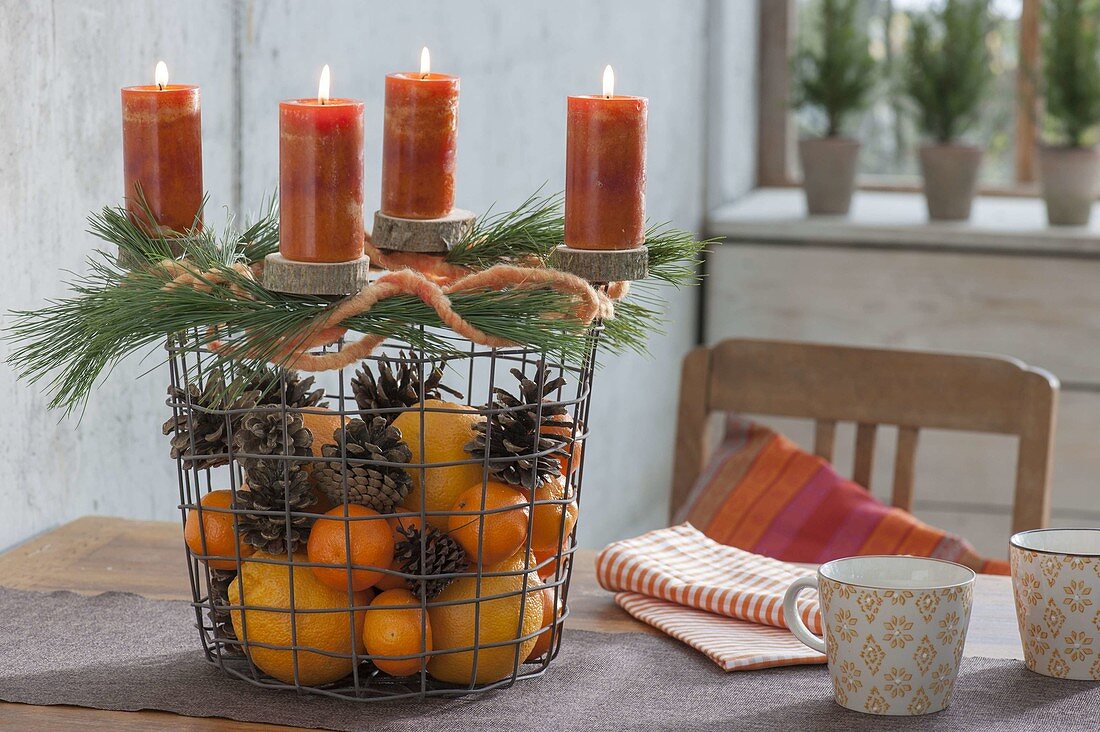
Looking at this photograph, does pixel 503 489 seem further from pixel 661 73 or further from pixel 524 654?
pixel 661 73

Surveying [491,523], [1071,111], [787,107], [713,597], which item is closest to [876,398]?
[713,597]

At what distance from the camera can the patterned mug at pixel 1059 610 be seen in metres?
0.68

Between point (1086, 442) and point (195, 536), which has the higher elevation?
point (195, 536)

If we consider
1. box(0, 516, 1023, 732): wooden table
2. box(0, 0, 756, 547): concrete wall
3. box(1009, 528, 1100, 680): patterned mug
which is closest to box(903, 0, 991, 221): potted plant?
box(0, 0, 756, 547): concrete wall

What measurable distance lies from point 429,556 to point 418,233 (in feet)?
0.63

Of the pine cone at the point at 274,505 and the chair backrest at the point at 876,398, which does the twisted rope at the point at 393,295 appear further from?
the chair backrest at the point at 876,398

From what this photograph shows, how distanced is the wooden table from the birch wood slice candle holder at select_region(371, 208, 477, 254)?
0.84 feet

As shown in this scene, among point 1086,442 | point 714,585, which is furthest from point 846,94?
point 714,585

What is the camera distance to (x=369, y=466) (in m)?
0.62

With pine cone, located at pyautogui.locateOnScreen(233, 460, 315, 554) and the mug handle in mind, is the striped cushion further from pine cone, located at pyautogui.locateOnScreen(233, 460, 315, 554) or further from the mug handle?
pine cone, located at pyautogui.locateOnScreen(233, 460, 315, 554)

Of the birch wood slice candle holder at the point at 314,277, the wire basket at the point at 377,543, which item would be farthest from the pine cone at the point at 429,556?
the birch wood slice candle holder at the point at 314,277

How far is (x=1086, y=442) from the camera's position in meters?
2.41

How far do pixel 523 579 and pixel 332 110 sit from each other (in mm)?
251

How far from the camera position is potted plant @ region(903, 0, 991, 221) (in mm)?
2520
